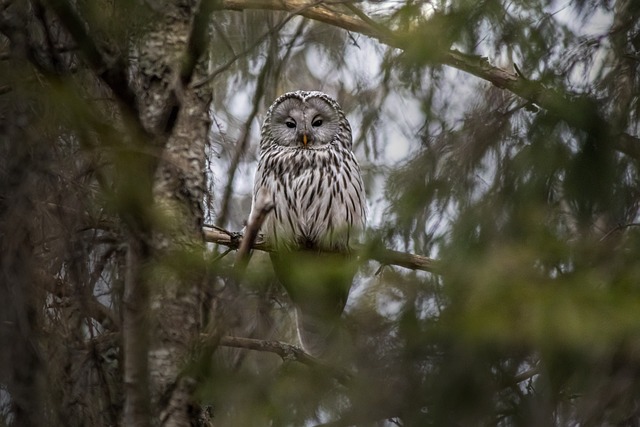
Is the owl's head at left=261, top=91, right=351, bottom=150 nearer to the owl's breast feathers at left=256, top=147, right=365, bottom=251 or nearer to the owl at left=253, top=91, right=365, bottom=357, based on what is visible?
Result: the owl at left=253, top=91, right=365, bottom=357

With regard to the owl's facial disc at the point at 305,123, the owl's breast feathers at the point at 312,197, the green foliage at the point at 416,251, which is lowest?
the green foliage at the point at 416,251

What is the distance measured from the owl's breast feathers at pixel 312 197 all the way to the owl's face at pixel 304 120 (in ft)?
0.34

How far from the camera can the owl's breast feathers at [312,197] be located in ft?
16.4

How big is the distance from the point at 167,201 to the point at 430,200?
788mm

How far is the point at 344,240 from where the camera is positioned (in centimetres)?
480

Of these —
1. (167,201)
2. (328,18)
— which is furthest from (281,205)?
(167,201)

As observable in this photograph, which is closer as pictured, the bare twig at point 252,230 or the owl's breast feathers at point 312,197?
the bare twig at point 252,230

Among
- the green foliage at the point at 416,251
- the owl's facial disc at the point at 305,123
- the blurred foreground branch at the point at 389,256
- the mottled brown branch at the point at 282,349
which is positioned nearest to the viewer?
the green foliage at the point at 416,251

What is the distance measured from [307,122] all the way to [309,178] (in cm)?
37

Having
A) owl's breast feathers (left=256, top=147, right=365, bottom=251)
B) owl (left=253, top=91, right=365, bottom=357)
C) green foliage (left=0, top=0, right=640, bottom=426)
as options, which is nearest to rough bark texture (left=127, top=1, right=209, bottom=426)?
green foliage (left=0, top=0, right=640, bottom=426)

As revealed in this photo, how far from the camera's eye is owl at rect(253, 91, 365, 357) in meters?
4.98

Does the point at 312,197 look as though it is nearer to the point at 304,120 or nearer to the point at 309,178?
the point at 309,178

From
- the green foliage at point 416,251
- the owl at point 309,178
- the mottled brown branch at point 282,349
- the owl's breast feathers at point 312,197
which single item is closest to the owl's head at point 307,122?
the owl at point 309,178

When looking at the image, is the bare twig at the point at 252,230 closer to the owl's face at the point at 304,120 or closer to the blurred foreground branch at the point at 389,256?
the blurred foreground branch at the point at 389,256
